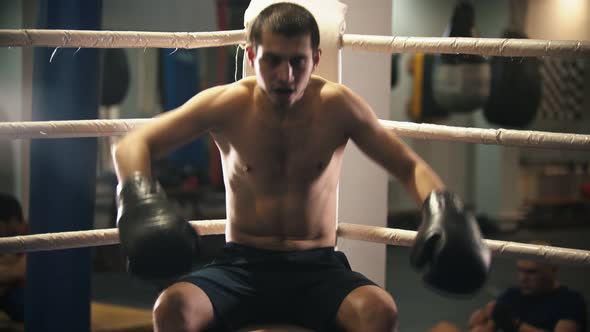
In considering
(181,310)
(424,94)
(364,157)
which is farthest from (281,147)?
(424,94)

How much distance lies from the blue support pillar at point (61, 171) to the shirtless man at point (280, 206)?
0.63 meters

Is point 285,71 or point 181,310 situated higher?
point 285,71

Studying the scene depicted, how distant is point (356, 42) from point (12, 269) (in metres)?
1.56

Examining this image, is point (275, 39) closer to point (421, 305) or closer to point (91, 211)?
point (91, 211)

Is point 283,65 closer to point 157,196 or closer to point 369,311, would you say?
point 157,196

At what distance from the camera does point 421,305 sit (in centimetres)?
380

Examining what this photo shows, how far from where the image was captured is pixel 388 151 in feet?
4.60

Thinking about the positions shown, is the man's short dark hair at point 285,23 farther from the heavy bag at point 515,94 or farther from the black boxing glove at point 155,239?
the heavy bag at point 515,94

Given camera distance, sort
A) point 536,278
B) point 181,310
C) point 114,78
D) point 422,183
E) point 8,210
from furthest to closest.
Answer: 1. point 114,78
2. point 8,210
3. point 536,278
4. point 422,183
5. point 181,310

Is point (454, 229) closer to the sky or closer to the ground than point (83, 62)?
closer to the ground

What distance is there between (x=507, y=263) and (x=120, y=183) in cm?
436

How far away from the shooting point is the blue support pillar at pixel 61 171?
6.23 ft

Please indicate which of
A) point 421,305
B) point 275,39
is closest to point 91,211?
point 275,39

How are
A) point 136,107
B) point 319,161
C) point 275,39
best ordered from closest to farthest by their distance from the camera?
point 275,39 → point 319,161 → point 136,107
